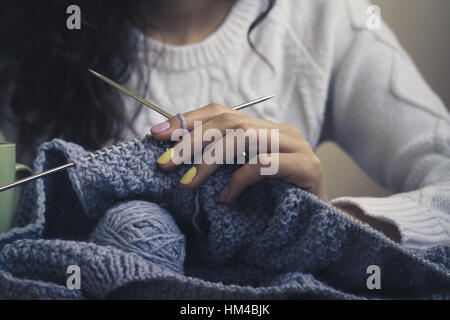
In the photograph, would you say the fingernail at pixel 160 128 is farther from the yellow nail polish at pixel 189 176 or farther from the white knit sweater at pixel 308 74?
the white knit sweater at pixel 308 74

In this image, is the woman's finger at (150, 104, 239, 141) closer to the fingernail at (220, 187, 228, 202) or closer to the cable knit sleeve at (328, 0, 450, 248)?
the fingernail at (220, 187, 228, 202)

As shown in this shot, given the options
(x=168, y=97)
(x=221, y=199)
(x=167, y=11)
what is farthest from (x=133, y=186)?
(x=167, y=11)

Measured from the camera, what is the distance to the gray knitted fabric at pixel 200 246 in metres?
0.29

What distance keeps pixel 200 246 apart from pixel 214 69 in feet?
1.56

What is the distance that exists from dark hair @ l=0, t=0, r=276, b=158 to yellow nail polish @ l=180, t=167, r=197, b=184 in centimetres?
42

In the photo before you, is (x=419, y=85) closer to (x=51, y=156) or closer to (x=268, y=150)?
(x=268, y=150)

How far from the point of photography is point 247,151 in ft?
1.30

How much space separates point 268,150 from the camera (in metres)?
0.41

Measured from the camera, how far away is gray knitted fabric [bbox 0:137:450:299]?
29 centimetres

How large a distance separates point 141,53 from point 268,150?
49cm

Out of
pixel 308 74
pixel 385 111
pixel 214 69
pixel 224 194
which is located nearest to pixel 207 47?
pixel 214 69

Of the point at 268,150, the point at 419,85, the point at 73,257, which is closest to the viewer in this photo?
the point at 73,257

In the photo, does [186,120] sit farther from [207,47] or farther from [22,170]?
[207,47]

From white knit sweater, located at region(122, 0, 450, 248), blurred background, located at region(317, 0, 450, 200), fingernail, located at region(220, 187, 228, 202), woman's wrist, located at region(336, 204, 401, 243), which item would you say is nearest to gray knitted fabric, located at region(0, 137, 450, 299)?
fingernail, located at region(220, 187, 228, 202)
